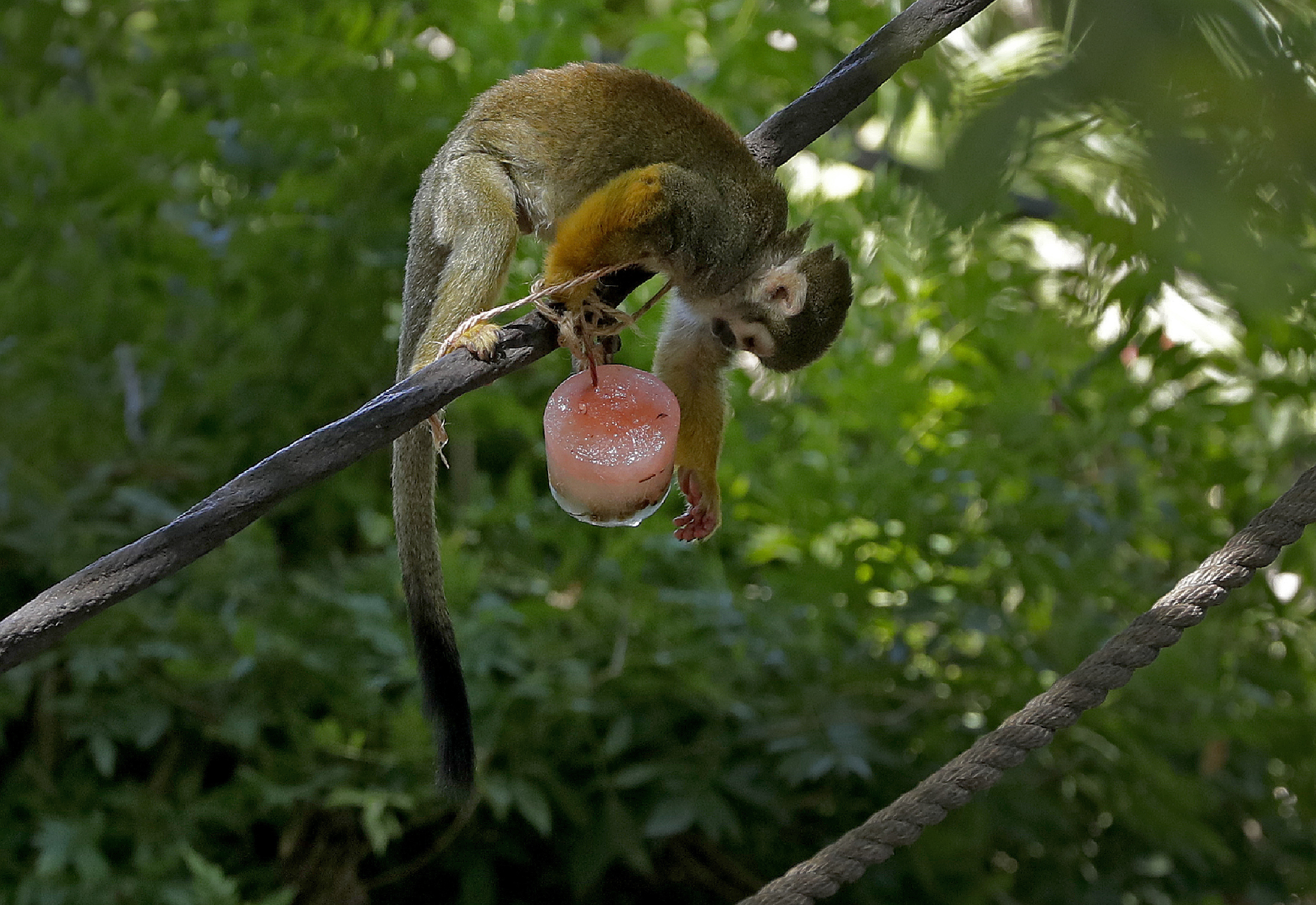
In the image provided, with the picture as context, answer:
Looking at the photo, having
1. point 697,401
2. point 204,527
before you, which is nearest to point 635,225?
point 697,401

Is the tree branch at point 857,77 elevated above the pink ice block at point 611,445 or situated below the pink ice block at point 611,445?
above

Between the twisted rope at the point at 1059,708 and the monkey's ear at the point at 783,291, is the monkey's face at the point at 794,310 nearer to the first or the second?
the monkey's ear at the point at 783,291

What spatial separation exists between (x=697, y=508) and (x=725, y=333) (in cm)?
27

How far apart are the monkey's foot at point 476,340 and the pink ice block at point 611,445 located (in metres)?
0.10

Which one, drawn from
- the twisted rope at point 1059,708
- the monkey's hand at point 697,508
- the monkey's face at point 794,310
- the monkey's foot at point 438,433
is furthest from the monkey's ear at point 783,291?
the twisted rope at point 1059,708

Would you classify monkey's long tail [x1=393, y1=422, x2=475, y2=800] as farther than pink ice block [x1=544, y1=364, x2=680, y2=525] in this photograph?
Yes

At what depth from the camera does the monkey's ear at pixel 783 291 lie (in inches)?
65.4

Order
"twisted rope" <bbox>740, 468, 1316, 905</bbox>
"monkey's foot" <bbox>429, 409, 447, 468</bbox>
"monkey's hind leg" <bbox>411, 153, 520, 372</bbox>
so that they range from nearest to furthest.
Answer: "twisted rope" <bbox>740, 468, 1316, 905</bbox>, "monkey's foot" <bbox>429, 409, 447, 468</bbox>, "monkey's hind leg" <bbox>411, 153, 520, 372</bbox>

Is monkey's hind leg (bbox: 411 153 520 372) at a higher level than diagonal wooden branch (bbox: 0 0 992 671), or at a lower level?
lower

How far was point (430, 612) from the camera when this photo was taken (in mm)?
1596

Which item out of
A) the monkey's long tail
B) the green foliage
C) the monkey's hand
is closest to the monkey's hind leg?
the monkey's long tail

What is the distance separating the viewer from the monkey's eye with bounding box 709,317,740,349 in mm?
1764

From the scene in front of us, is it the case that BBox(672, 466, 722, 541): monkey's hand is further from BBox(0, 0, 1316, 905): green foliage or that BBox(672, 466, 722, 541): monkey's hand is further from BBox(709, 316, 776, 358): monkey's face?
BBox(0, 0, 1316, 905): green foliage

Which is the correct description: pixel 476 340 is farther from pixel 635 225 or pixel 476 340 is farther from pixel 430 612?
pixel 430 612
